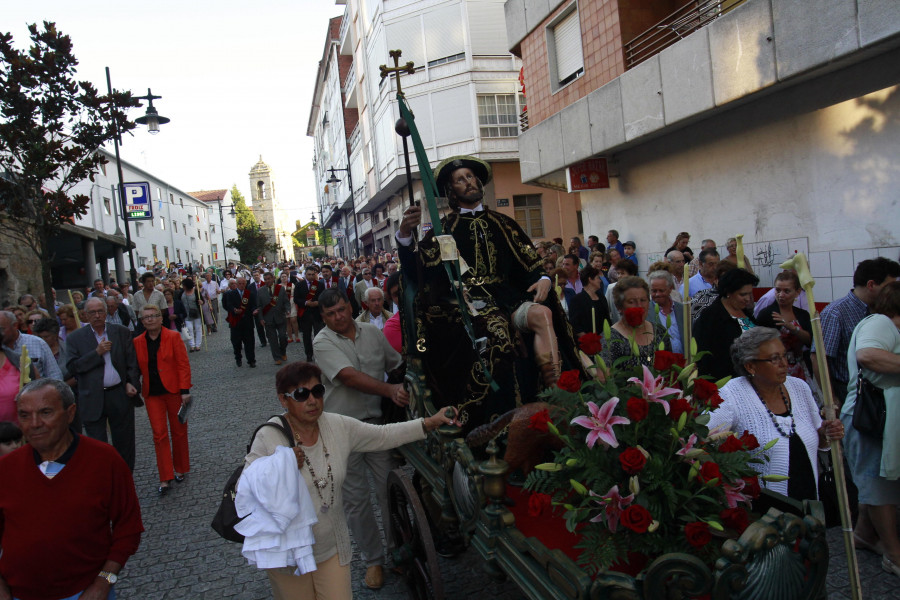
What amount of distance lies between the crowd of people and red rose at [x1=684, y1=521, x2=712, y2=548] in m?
0.71

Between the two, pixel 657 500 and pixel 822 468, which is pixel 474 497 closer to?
pixel 657 500

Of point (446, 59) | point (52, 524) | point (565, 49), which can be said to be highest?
point (446, 59)

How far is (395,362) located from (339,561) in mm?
2179

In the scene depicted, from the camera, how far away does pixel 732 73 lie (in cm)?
959

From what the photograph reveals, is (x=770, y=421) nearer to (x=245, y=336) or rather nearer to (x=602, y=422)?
(x=602, y=422)

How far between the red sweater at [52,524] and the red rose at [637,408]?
2466mm

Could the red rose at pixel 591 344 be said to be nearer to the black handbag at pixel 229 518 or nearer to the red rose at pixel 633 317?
the red rose at pixel 633 317

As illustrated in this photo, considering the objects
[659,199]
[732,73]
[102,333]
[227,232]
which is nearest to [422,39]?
[659,199]

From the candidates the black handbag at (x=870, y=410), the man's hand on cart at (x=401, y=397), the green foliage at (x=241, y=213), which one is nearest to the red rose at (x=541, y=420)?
the man's hand on cart at (x=401, y=397)

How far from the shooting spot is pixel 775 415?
11.2 feet

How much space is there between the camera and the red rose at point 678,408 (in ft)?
8.26

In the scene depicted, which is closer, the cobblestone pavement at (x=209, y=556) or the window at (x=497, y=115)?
the cobblestone pavement at (x=209, y=556)

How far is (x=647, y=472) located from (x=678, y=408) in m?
0.27

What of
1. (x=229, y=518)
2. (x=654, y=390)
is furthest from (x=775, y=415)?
(x=229, y=518)
